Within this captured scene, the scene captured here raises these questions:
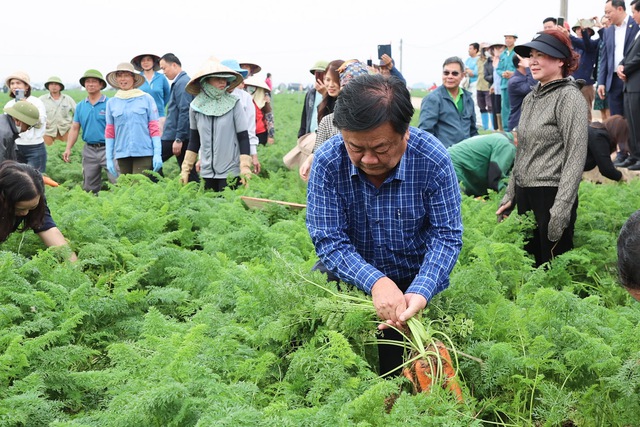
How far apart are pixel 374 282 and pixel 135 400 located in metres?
1.24

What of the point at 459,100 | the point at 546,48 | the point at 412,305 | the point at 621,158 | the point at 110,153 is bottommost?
the point at 621,158

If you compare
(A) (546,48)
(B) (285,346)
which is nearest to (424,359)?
(B) (285,346)

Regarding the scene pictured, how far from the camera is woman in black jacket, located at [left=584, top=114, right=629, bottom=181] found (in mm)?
7211

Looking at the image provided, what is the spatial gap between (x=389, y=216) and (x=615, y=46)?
30.2 ft

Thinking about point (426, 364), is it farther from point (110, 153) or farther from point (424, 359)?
point (110, 153)

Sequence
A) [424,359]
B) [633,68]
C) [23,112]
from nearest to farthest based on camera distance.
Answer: [424,359], [23,112], [633,68]

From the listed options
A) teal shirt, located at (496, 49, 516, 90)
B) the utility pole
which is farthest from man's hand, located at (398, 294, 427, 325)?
the utility pole

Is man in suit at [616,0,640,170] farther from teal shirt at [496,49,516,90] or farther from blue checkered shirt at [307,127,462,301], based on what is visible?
blue checkered shirt at [307,127,462,301]

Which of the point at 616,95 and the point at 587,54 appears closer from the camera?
the point at 616,95

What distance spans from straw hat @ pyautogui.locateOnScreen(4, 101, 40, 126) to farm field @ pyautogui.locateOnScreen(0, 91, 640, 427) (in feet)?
8.38

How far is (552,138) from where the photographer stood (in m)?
5.93

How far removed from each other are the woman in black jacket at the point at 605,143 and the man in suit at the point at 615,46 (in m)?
3.77

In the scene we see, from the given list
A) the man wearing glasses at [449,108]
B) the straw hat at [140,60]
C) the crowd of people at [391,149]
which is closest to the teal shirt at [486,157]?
the crowd of people at [391,149]

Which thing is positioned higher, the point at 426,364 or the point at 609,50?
the point at 609,50
